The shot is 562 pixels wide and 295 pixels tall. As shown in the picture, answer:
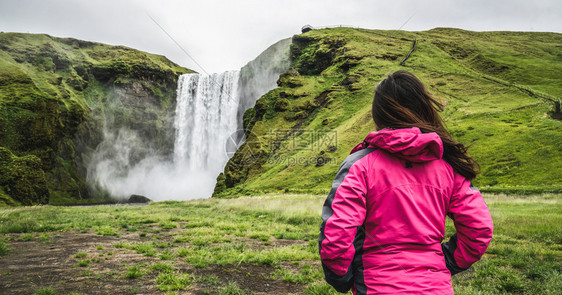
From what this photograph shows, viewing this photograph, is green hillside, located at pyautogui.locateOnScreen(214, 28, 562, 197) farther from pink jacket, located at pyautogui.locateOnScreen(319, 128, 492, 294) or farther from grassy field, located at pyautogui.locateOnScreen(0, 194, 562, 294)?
pink jacket, located at pyautogui.locateOnScreen(319, 128, 492, 294)

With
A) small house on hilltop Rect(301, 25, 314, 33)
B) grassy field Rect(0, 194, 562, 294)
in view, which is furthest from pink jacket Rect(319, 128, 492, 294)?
small house on hilltop Rect(301, 25, 314, 33)

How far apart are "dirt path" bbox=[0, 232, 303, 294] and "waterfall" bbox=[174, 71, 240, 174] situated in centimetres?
6521

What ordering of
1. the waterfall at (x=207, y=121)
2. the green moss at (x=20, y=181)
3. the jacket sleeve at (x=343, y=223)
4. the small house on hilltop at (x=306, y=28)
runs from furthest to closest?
the small house on hilltop at (x=306, y=28), the waterfall at (x=207, y=121), the green moss at (x=20, y=181), the jacket sleeve at (x=343, y=223)

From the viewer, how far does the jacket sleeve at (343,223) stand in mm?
2158

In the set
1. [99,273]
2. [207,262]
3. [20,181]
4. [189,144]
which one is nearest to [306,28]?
A: [189,144]

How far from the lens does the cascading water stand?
75.4 metres

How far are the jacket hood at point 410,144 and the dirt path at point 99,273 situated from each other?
17.2 ft

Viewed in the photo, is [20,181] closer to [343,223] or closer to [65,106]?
[343,223]

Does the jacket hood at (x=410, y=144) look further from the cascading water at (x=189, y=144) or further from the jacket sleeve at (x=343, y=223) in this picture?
the cascading water at (x=189, y=144)

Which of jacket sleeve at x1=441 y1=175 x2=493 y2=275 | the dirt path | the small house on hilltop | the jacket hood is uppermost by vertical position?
the small house on hilltop

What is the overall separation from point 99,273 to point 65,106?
77034 mm

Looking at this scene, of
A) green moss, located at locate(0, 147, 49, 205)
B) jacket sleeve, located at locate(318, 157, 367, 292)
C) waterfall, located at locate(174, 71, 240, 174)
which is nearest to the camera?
jacket sleeve, located at locate(318, 157, 367, 292)

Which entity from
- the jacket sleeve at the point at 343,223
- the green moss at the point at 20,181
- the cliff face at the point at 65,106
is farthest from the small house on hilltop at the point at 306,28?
the jacket sleeve at the point at 343,223

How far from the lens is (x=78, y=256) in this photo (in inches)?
348
